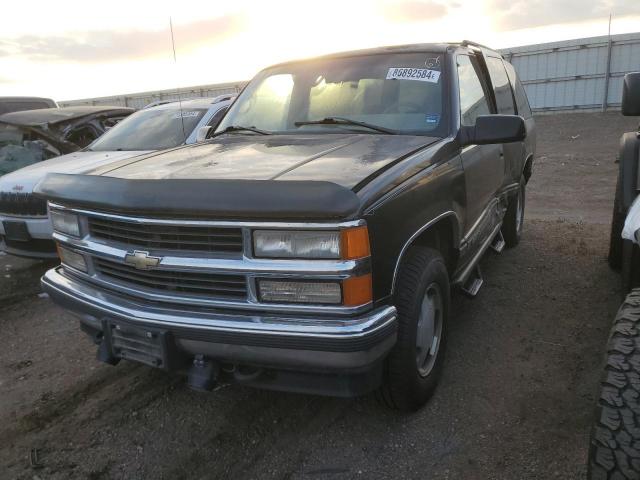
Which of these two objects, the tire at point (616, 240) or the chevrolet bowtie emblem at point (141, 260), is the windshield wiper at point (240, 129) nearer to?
the chevrolet bowtie emblem at point (141, 260)

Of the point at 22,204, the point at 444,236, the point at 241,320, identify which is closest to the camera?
the point at 241,320

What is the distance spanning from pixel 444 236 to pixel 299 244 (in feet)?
4.15

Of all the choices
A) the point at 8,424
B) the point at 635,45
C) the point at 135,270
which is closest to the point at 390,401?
the point at 135,270

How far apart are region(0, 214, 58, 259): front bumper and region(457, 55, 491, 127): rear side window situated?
12.9ft

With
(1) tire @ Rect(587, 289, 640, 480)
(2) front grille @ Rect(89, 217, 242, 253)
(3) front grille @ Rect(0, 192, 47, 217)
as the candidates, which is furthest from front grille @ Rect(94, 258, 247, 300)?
(3) front grille @ Rect(0, 192, 47, 217)

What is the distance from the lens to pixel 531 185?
964 cm

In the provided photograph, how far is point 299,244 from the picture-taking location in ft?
6.66

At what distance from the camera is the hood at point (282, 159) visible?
2.27m

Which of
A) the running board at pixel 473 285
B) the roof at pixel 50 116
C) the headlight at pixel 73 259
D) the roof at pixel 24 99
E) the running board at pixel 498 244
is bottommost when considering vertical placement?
the running board at pixel 498 244

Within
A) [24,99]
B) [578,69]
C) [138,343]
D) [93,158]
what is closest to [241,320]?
[138,343]

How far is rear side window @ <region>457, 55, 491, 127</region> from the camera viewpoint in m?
3.30

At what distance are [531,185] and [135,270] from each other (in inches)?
346

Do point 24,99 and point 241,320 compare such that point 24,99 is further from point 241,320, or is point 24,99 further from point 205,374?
point 241,320

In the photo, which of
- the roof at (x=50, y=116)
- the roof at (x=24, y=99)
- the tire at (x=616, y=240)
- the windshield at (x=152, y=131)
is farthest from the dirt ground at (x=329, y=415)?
the roof at (x=24, y=99)
